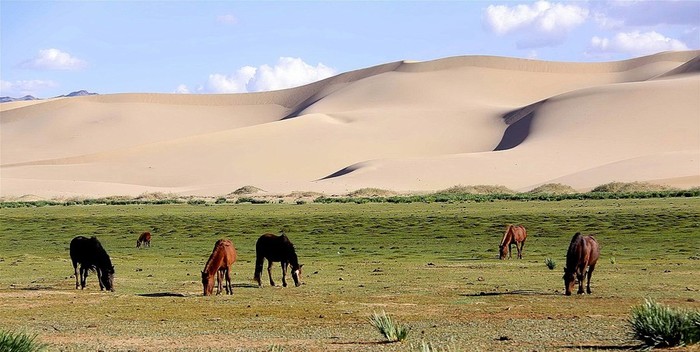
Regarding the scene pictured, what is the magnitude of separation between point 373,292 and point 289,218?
3573cm

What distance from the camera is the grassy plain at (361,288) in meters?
16.2

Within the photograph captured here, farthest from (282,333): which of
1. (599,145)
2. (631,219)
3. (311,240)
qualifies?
(599,145)

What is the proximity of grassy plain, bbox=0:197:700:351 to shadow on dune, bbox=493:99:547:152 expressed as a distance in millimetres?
99880

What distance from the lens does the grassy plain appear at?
53.3 ft

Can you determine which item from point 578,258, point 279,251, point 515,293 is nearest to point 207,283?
point 279,251

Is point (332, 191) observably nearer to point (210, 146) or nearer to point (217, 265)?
point (210, 146)

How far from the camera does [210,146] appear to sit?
157000 mm

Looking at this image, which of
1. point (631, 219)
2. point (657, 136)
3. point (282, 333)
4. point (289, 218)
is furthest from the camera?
point (657, 136)

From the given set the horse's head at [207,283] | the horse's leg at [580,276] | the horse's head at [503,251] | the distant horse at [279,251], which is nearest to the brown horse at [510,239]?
the horse's head at [503,251]

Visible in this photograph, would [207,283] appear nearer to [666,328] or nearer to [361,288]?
[361,288]

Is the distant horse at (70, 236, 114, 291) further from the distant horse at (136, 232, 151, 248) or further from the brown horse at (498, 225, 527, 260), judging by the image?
the distant horse at (136, 232, 151, 248)

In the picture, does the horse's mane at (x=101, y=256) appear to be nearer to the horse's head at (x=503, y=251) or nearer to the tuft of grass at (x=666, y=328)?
the tuft of grass at (x=666, y=328)

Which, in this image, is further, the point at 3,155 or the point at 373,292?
the point at 3,155

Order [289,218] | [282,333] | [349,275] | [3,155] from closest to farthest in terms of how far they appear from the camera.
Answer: [282,333]
[349,275]
[289,218]
[3,155]
